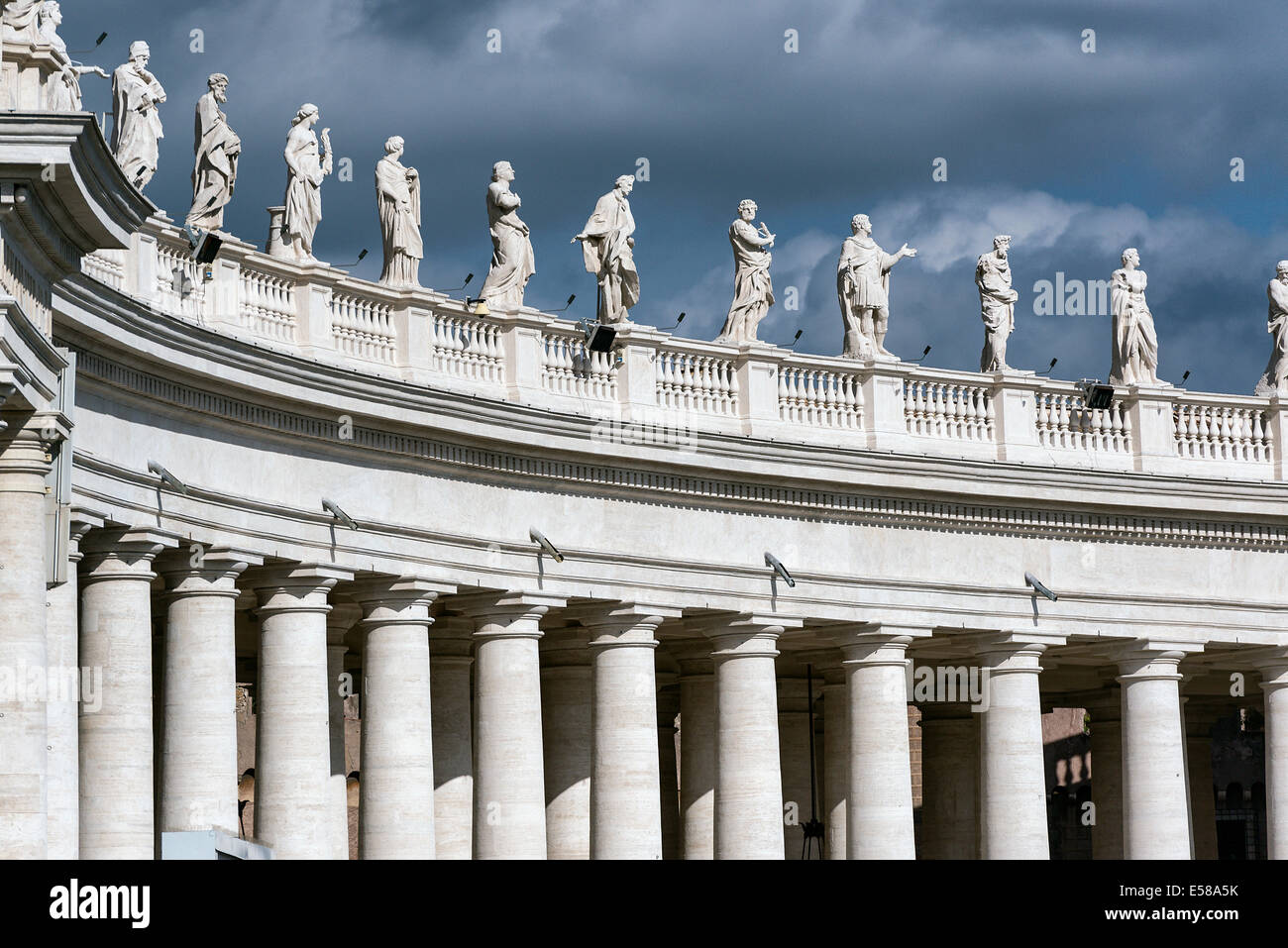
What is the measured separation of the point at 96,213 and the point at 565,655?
36.6 meters

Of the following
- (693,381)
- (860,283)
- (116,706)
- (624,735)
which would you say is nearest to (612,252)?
(693,381)

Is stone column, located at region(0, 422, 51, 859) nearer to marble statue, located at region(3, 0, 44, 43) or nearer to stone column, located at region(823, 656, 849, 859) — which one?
marble statue, located at region(3, 0, 44, 43)

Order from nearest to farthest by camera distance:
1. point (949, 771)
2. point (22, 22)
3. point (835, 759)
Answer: point (22, 22), point (835, 759), point (949, 771)

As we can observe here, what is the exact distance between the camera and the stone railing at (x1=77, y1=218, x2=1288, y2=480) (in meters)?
68.0

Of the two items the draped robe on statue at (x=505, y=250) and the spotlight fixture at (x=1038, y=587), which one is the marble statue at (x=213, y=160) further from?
the spotlight fixture at (x=1038, y=587)

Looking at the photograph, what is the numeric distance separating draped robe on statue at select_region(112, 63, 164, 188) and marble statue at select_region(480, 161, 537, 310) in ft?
44.9

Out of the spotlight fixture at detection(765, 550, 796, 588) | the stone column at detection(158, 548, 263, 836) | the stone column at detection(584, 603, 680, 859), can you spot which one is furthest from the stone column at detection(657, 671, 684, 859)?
the stone column at detection(158, 548, 263, 836)

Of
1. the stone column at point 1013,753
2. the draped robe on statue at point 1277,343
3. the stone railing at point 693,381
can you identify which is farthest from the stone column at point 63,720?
the draped robe on statue at point 1277,343

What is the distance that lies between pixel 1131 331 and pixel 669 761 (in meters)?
23.9

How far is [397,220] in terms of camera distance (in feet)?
243

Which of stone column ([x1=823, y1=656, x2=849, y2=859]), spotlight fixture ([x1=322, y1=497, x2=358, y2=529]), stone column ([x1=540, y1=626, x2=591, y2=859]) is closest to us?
spotlight fixture ([x1=322, y1=497, x2=358, y2=529])

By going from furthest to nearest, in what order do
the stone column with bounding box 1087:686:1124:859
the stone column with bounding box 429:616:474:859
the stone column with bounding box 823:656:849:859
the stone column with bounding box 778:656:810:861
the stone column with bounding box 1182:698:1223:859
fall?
the stone column with bounding box 1182:698:1223:859
the stone column with bounding box 1087:686:1124:859
the stone column with bounding box 778:656:810:861
the stone column with bounding box 823:656:849:859
the stone column with bounding box 429:616:474:859

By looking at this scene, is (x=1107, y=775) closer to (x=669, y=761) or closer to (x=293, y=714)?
(x=669, y=761)

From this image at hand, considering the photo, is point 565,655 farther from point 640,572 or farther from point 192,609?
point 192,609
